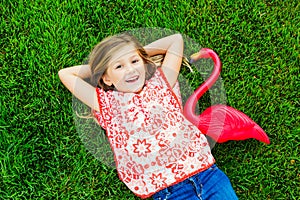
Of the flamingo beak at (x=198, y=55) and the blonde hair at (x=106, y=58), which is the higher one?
the blonde hair at (x=106, y=58)

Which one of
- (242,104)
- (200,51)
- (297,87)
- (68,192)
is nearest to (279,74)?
(297,87)

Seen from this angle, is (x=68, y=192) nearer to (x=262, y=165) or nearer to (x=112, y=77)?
(x=112, y=77)

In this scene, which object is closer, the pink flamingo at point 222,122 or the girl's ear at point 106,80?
the girl's ear at point 106,80

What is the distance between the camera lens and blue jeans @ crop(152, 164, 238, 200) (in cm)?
190

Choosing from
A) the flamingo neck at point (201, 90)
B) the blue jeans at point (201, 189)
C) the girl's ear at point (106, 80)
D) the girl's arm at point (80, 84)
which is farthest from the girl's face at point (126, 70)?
the blue jeans at point (201, 189)

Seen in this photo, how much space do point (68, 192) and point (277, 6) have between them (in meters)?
1.37

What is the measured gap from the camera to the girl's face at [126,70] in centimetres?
185

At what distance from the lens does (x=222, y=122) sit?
207 cm

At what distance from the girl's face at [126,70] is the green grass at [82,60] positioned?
1.25 feet

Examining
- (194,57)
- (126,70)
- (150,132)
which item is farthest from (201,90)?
(126,70)

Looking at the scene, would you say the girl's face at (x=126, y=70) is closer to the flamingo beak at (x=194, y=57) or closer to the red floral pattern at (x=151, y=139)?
the red floral pattern at (x=151, y=139)

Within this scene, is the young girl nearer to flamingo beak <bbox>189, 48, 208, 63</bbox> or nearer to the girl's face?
the girl's face

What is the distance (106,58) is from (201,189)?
2.16 ft

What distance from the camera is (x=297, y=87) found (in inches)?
89.7
